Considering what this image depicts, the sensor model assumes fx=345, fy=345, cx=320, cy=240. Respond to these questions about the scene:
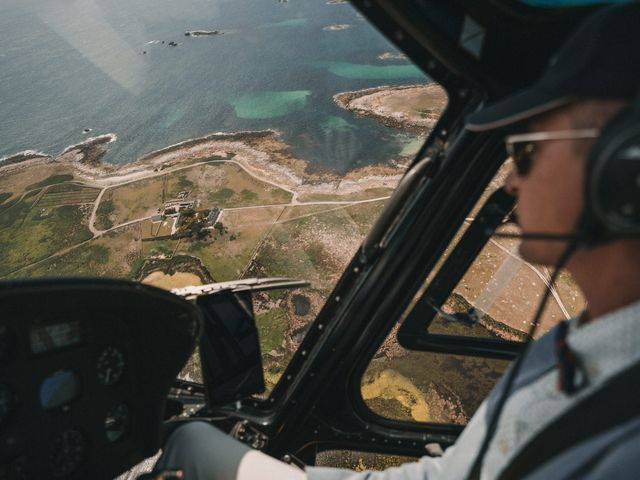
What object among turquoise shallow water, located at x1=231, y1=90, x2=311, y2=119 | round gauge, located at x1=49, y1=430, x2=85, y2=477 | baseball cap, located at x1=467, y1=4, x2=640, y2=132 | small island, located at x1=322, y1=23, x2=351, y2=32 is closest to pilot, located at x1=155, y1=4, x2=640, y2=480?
baseball cap, located at x1=467, y1=4, x2=640, y2=132

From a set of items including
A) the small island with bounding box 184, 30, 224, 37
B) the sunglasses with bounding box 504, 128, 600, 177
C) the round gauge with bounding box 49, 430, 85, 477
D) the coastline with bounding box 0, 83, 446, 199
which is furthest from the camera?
the small island with bounding box 184, 30, 224, 37

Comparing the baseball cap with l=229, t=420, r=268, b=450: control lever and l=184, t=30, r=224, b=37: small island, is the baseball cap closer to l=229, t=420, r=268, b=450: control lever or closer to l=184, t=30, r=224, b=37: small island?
l=229, t=420, r=268, b=450: control lever

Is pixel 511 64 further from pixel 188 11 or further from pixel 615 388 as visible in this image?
pixel 188 11

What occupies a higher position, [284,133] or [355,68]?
[355,68]

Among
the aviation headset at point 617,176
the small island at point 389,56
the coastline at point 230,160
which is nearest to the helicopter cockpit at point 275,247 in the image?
the coastline at point 230,160

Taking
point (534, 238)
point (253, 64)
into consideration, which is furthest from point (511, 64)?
point (253, 64)

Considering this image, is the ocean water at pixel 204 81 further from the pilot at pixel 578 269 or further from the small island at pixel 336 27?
the pilot at pixel 578 269

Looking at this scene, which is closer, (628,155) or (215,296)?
(628,155)
